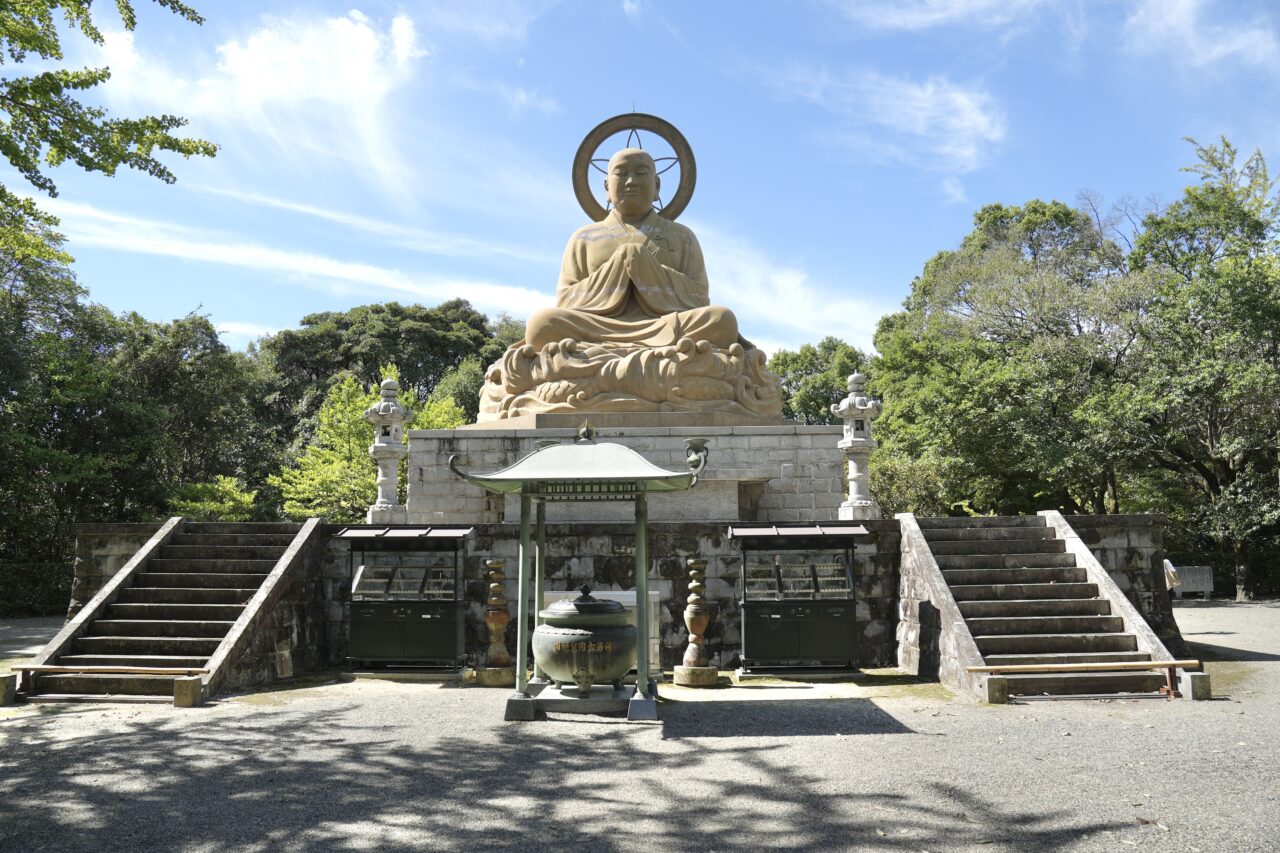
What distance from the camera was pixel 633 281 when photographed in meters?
14.4

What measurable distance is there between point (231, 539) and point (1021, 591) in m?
8.64

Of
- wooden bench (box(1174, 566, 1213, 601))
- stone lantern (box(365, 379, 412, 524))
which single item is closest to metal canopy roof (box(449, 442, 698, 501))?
stone lantern (box(365, 379, 412, 524))

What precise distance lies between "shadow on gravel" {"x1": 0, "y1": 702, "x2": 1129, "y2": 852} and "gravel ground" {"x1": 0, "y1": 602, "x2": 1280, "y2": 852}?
0.7 inches

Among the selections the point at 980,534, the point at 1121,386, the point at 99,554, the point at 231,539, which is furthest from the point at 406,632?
the point at 1121,386

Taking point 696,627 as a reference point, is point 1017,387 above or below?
above

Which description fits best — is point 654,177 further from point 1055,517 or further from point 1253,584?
point 1253,584

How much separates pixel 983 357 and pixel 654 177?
12074 millimetres

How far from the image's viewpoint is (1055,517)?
35.4ft

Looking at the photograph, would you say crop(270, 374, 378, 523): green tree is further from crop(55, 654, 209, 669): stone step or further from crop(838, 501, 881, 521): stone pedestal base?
crop(838, 501, 881, 521): stone pedestal base

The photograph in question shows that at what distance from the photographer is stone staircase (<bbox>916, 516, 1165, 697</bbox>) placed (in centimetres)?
834

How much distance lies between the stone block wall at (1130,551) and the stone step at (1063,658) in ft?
7.39

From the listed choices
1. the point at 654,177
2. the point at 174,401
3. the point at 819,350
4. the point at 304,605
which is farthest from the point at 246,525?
the point at 819,350

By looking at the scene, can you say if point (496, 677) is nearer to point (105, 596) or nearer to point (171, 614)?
point (171, 614)

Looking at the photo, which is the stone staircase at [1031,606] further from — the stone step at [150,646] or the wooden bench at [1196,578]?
the wooden bench at [1196,578]
